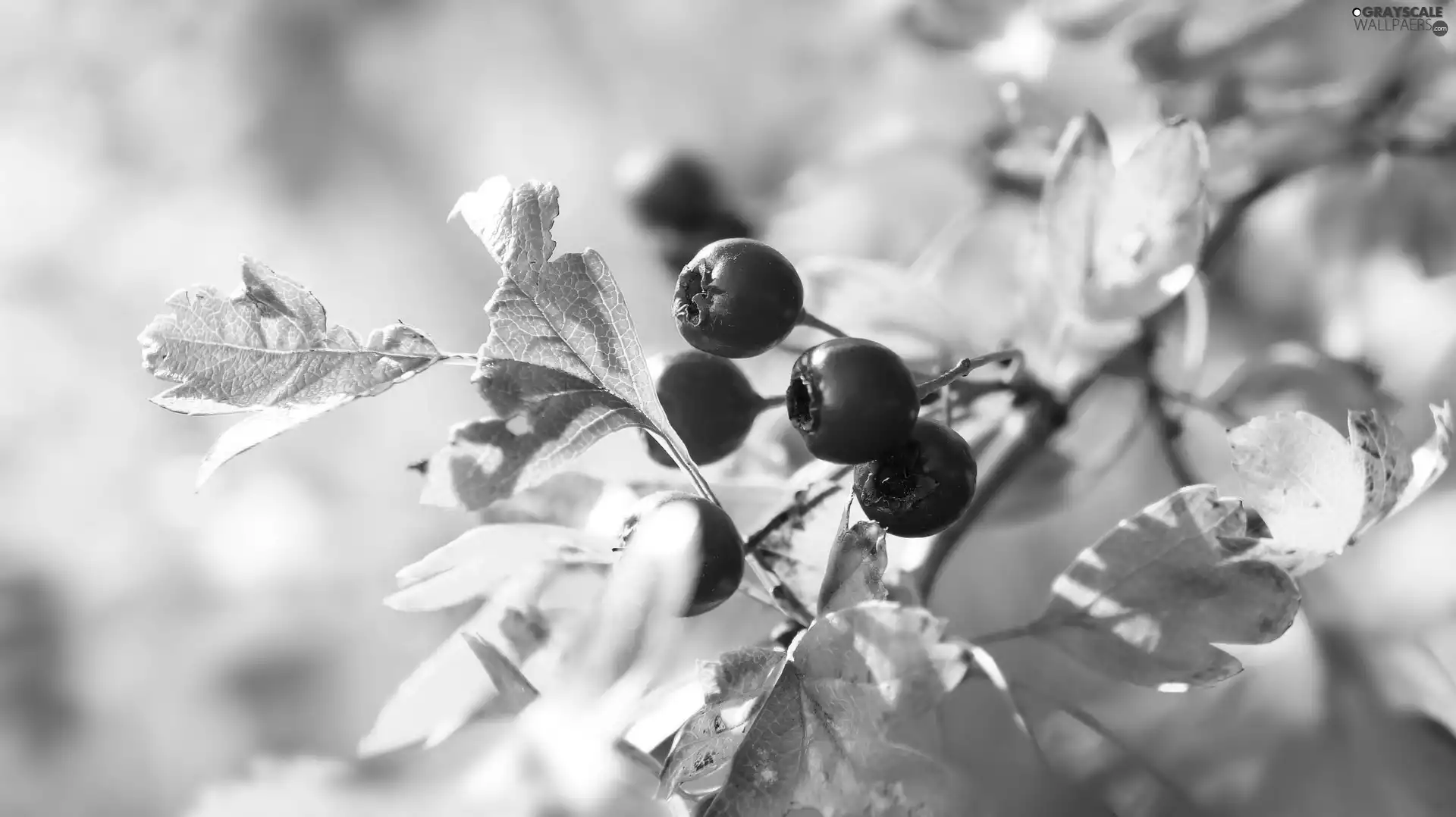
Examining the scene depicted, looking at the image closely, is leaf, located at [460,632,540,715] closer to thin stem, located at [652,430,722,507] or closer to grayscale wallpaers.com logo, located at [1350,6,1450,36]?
thin stem, located at [652,430,722,507]

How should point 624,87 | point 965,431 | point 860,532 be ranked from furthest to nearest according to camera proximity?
point 624,87 → point 965,431 → point 860,532

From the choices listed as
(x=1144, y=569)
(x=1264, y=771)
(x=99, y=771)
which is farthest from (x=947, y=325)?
(x=99, y=771)

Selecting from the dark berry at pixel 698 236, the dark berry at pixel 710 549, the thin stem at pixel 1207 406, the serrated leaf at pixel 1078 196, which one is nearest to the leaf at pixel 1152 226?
the serrated leaf at pixel 1078 196

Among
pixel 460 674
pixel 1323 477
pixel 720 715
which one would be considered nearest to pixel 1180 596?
pixel 1323 477

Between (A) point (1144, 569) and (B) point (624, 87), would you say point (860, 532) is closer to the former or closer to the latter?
(A) point (1144, 569)

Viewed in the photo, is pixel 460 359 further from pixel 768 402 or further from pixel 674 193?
pixel 674 193


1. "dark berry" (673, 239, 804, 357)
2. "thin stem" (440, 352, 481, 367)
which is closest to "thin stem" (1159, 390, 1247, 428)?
"dark berry" (673, 239, 804, 357)

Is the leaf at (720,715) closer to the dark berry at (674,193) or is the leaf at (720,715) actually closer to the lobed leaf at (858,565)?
the lobed leaf at (858,565)
